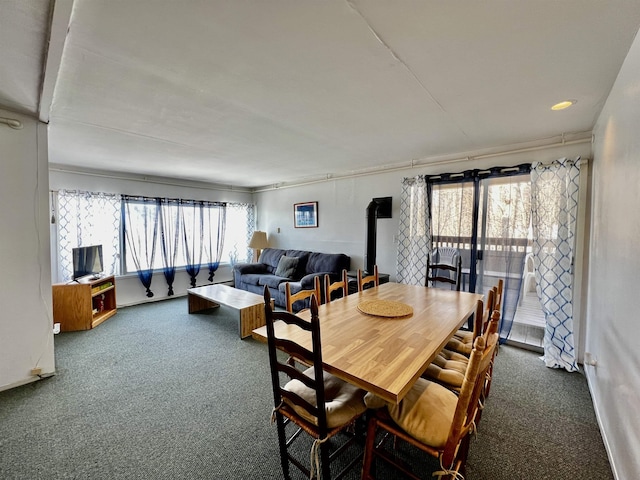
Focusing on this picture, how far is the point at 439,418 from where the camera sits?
1.21m

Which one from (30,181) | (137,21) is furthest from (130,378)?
(137,21)

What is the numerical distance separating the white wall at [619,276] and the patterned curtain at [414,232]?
162 cm

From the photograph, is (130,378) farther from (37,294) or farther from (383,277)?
(383,277)

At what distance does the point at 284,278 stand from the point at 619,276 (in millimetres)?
3941

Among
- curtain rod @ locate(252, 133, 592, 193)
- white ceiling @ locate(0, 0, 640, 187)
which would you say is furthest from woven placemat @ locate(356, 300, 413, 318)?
curtain rod @ locate(252, 133, 592, 193)

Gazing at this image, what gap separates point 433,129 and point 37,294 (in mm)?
3836

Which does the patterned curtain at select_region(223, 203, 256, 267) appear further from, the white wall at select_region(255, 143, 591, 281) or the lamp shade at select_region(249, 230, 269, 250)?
the lamp shade at select_region(249, 230, 269, 250)

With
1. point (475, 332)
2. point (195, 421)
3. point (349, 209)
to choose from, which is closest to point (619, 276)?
point (475, 332)

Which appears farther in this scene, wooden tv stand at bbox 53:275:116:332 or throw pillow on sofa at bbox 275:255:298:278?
throw pillow on sofa at bbox 275:255:298:278

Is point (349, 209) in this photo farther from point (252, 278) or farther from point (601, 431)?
point (601, 431)

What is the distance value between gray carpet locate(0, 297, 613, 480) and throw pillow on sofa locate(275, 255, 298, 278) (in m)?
1.91

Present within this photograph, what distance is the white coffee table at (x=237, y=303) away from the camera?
332cm

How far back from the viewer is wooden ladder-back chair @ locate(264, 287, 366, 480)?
1.16 metres

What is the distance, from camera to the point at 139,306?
452cm
